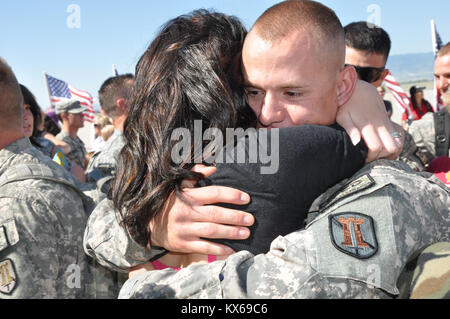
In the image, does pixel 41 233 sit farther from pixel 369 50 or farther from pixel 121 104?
pixel 121 104

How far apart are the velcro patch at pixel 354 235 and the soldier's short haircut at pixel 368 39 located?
2447 millimetres

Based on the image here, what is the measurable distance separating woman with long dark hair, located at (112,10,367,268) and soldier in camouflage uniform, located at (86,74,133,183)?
9.77ft

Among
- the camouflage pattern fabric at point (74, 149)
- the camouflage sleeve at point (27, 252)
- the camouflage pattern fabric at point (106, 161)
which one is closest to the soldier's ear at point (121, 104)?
the camouflage pattern fabric at point (106, 161)

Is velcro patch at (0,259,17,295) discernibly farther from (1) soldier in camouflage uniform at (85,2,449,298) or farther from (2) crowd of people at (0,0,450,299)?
(1) soldier in camouflage uniform at (85,2,449,298)

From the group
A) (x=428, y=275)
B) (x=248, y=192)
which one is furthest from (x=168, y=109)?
(x=428, y=275)

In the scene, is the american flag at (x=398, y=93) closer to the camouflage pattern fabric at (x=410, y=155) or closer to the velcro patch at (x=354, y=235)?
the camouflage pattern fabric at (x=410, y=155)

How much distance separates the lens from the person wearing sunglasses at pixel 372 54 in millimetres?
3070

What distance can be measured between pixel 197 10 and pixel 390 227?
1.29 m

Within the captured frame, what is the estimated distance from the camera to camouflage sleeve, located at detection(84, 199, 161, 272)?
1.56m

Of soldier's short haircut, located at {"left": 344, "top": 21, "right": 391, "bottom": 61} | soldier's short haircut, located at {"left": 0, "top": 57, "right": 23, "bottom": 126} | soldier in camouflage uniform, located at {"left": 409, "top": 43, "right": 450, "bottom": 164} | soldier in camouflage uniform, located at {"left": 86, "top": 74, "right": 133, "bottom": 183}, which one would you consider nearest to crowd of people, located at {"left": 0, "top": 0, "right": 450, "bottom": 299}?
soldier's short haircut, located at {"left": 0, "top": 57, "right": 23, "bottom": 126}

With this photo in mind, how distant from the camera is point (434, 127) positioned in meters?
3.84

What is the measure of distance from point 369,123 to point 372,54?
1.94m
